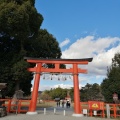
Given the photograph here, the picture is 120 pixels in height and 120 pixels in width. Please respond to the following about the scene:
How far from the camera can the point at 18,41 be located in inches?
1069

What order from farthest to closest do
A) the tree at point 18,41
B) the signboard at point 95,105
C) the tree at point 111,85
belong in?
the tree at point 111,85
the tree at point 18,41
the signboard at point 95,105

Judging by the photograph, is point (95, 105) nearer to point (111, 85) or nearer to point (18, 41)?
point (18, 41)

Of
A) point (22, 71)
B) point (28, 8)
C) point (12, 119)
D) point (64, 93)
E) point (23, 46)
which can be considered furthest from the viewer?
point (64, 93)

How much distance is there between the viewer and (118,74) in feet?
114

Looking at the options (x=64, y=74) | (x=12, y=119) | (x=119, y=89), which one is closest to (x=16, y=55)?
(x=64, y=74)

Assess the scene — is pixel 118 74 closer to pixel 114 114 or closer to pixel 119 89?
pixel 119 89

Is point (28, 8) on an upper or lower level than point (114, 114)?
upper

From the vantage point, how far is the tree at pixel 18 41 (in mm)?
22953

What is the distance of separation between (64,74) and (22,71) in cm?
515

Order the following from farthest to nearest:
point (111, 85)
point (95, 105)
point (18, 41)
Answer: point (111, 85), point (18, 41), point (95, 105)

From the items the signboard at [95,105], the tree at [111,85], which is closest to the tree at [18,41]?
the signboard at [95,105]

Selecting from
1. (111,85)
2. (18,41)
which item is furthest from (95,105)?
(111,85)

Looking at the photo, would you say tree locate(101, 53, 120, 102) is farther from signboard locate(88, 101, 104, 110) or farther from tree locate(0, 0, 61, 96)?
signboard locate(88, 101, 104, 110)

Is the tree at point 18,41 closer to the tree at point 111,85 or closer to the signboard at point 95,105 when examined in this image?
the signboard at point 95,105
